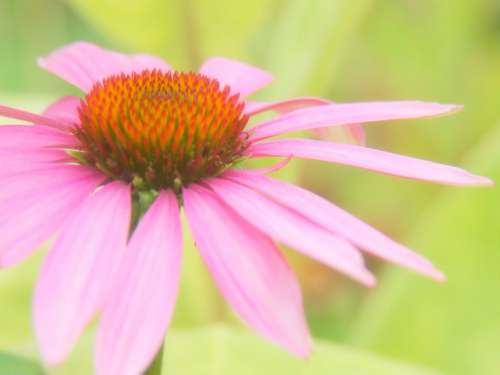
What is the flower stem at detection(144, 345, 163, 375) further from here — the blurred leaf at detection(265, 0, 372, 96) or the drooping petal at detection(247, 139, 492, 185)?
the blurred leaf at detection(265, 0, 372, 96)

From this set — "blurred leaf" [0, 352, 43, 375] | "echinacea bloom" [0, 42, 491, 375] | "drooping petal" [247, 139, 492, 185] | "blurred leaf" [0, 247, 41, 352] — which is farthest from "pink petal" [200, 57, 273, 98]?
"blurred leaf" [0, 247, 41, 352]

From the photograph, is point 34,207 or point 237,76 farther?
point 237,76

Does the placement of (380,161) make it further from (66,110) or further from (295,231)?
(66,110)

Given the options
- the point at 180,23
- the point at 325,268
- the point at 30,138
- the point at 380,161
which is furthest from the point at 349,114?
the point at 325,268

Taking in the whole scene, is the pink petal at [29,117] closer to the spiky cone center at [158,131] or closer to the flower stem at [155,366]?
the spiky cone center at [158,131]

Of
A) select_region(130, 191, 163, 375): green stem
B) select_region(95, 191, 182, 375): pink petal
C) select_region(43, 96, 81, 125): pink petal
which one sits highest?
select_region(43, 96, 81, 125): pink petal

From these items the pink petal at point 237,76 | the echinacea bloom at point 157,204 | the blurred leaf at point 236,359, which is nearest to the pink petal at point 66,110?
the echinacea bloom at point 157,204
